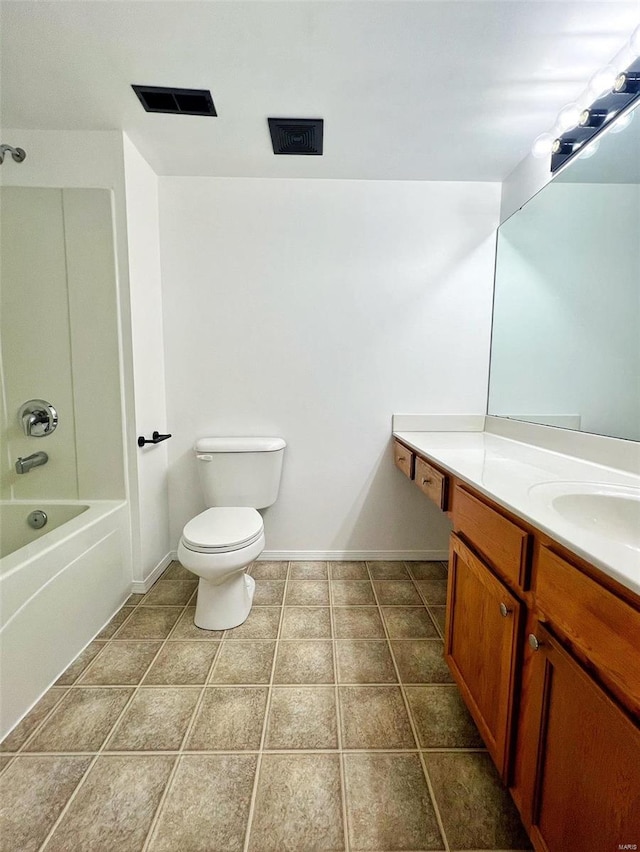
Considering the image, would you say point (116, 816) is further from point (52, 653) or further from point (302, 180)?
point (302, 180)

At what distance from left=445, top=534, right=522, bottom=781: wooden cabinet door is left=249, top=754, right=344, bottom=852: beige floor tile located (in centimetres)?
43

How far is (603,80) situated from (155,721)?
8.52ft

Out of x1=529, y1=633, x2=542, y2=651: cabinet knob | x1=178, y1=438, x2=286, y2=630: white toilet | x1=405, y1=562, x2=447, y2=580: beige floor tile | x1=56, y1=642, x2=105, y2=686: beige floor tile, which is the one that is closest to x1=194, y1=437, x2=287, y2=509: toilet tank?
x1=178, y1=438, x2=286, y2=630: white toilet

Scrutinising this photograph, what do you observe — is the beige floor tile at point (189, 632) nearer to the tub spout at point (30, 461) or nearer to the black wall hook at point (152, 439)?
the black wall hook at point (152, 439)

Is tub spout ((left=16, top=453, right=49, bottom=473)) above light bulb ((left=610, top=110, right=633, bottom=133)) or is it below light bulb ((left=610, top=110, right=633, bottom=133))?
below

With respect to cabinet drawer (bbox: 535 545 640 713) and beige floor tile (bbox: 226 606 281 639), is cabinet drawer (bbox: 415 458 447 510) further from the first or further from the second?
beige floor tile (bbox: 226 606 281 639)

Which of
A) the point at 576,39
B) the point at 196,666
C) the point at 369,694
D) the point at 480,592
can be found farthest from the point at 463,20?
the point at 196,666

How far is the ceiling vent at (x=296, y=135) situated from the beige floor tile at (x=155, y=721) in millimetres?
2277

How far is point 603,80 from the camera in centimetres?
118

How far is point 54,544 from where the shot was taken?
1.30 metres

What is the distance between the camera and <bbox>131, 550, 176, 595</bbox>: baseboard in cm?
180

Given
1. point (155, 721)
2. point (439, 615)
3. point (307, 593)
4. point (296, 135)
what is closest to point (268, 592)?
point (307, 593)

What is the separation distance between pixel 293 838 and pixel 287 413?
1611mm

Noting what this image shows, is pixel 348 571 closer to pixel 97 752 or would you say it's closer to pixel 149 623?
pixel 149 623
